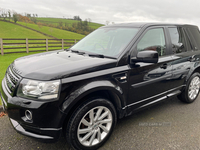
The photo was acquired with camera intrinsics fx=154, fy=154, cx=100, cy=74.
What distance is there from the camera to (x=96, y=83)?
2.02m

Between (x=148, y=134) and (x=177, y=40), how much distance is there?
2.02 metres

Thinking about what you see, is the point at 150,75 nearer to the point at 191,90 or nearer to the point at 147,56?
the point at 147,56

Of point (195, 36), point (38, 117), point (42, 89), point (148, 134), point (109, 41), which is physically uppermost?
point (195, 36)

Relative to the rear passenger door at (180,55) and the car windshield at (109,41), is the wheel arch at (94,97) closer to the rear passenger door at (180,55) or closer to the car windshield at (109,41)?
the car windshield at (109,41)

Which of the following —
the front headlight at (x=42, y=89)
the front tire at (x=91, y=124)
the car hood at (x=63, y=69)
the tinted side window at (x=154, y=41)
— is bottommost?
the front tire at (x=91, y=124)

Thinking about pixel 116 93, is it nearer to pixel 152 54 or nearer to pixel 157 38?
pixel 152 54

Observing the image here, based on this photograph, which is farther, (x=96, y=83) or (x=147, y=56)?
(x=147, y=56)

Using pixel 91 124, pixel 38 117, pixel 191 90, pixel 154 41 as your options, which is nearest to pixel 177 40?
pixel 154 41

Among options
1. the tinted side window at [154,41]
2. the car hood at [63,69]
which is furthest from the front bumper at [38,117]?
the tinted side window at [154,41]

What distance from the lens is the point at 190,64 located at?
346 cm

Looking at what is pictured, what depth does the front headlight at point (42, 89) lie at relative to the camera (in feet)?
5.74

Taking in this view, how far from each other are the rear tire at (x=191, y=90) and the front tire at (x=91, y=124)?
2.26 metres

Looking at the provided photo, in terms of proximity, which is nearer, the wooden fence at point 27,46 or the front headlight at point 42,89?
the front headlight at point 42,89

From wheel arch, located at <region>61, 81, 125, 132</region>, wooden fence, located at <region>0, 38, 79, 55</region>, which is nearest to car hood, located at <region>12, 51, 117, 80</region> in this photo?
wheel arch, located at <region>61, 81, 125, 132</region>
